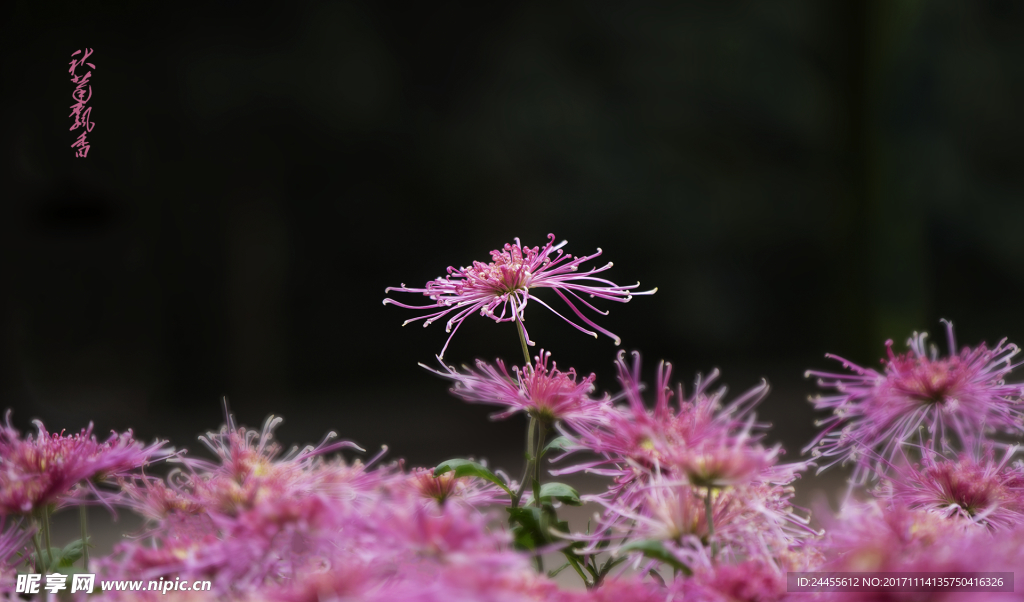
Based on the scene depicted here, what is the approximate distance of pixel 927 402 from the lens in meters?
0.32

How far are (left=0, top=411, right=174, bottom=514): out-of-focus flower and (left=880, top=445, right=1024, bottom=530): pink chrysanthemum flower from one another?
30 centimetres

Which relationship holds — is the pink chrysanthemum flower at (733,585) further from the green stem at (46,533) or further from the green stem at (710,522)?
the green stem at (46,533)

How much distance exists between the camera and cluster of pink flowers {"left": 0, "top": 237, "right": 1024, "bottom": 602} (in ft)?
0.68

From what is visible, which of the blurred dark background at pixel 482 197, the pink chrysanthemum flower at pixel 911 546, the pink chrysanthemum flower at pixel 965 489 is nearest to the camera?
the pink chrysanthemum flower at pixel 911 546

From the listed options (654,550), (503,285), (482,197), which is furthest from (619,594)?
(482,197)

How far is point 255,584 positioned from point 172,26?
6.32ft

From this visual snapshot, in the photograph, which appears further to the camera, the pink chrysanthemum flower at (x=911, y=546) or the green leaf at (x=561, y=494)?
the green leaf at (x=561, y=494)

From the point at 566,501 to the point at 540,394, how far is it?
0.17 feet

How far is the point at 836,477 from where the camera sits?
2.10 metres

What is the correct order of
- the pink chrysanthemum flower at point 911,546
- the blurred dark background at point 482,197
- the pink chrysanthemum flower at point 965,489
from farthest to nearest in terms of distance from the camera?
the blurred dark background at point 482,197 → the pink chrysanthemum flower at point 965,489 → the pink chrysanthemum flower at point 911,546

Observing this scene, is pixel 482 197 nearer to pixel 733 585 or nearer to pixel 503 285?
pixel 503 285

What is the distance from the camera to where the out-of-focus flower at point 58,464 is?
260 mm

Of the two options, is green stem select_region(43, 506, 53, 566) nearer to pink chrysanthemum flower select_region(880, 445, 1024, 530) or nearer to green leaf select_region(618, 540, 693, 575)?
green leaf select_region(618, 540, 693, 575)

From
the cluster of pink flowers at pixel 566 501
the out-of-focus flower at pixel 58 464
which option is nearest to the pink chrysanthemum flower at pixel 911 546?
the cluster of pink flowers at pixel 566 501
